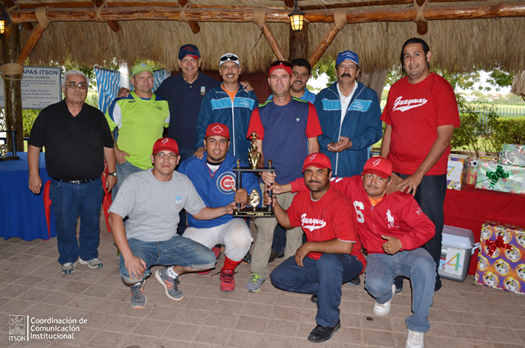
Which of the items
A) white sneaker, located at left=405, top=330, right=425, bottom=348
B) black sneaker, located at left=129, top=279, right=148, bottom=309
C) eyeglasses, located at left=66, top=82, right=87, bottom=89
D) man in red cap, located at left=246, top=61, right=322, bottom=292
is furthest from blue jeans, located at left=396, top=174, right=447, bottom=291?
eyeglasses, located at left=66, top=82, right=87, bottom=89

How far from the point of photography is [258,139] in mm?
4062

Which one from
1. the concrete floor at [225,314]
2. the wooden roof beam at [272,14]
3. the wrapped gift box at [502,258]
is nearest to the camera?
the concrete floor at [225,314]

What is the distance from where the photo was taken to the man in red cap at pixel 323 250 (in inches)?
123

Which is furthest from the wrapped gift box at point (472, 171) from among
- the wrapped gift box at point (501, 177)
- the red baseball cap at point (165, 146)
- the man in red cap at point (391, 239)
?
the red baseball cap at point (165, 146)

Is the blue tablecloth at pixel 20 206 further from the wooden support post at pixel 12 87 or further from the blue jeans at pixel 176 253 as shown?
the wooden support post at pixel 12 87

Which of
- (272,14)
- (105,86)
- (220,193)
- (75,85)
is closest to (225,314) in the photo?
(220,193)

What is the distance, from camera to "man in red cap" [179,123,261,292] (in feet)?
13.0

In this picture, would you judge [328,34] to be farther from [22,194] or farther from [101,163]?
[22,194]

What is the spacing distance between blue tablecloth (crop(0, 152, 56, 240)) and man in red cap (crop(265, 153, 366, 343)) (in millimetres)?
3756

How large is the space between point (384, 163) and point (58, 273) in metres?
3.84

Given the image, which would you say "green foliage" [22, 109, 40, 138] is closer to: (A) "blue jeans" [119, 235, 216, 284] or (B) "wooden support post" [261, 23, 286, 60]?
(B) "wooden support post" [261, 23, 286, 60]

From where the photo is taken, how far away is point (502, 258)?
13.6ft

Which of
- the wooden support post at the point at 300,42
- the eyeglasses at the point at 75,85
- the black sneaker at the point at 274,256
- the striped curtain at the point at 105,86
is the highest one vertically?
the wooden support post at the point at 300,42

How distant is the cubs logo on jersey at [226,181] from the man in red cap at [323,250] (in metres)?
0.83
